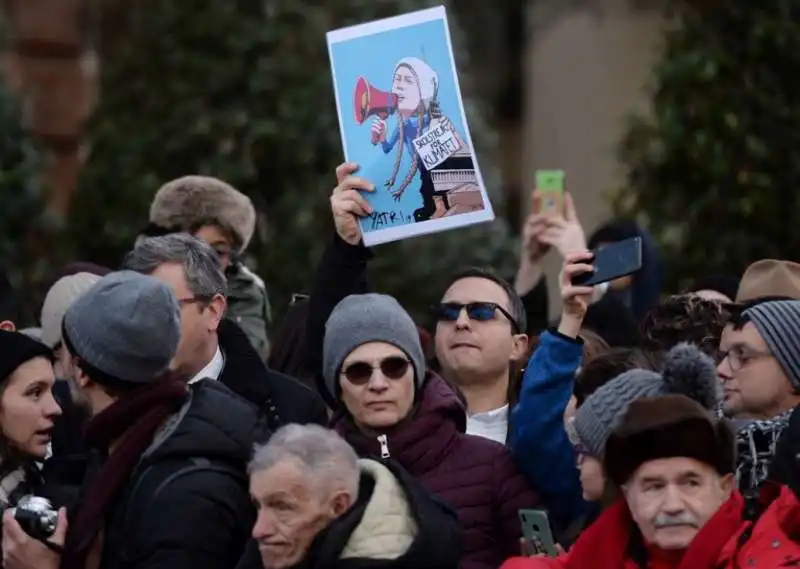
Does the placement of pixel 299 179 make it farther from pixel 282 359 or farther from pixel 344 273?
pixel 344 273

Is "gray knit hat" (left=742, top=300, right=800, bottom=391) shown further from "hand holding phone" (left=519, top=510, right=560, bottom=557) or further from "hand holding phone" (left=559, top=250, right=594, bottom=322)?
"hand holding phone" (left=519, top=510, right=560, bottom=557)

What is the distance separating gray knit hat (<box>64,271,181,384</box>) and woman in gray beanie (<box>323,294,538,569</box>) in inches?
27.2

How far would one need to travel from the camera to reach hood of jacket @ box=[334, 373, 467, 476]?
5.41 m

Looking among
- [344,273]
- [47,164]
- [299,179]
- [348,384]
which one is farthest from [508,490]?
[47,164]

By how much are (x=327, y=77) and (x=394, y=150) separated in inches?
199

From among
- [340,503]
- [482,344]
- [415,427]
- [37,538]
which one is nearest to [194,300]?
[415,427]

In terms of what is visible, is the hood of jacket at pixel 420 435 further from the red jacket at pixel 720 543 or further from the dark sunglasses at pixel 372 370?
the red jacket at pixel 720 543

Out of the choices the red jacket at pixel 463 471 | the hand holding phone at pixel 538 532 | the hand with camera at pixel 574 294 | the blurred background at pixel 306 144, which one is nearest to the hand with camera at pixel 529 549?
the hand holding phone at pixel 538 532

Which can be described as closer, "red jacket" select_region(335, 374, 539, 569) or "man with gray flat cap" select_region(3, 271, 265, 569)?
"man with gray flat cap" select_region(3, 271, 265, 569)

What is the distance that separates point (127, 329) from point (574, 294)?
49.7 inches

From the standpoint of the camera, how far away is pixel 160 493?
463cm

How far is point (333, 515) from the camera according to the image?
4.57 m

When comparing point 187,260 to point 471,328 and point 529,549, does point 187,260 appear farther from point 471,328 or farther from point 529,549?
point 529,549

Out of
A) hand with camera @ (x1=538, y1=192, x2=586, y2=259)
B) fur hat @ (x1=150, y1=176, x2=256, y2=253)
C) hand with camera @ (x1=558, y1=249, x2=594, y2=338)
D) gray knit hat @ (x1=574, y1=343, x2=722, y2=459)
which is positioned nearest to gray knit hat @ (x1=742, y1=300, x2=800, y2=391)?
hand with camera @ (x1=558, y1=249, x2=594, y2=338)
